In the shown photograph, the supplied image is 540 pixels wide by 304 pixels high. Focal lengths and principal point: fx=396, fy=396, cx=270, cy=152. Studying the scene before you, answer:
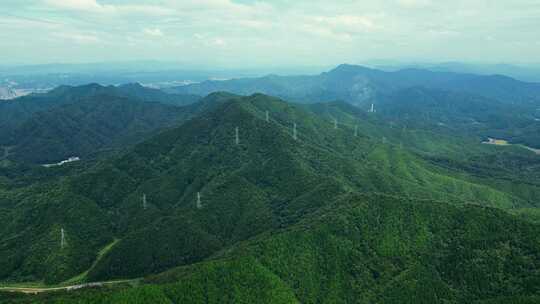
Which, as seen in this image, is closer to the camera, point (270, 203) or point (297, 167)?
point (270, 203)

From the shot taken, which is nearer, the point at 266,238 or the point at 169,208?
the point at 266,238

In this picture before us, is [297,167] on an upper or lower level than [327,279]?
upper

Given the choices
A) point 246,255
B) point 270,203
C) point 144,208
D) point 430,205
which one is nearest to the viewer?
point 246,255

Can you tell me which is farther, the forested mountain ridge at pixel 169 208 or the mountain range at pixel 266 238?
the forested mountain ridge at pixel 169 208

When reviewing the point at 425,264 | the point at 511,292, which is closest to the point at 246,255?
the point at 425,264

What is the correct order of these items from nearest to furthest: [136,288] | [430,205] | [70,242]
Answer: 1. [136,288]
2. [430,205]
3. [70,242]

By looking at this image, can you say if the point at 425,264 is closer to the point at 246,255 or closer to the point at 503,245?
the point at 503,245

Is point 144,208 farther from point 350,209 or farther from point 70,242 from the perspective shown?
point 350,209

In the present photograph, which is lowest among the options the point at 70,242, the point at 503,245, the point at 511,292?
the point at 70,242

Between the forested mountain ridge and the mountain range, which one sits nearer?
the mountain range

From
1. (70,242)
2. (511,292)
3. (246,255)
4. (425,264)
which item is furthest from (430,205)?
(70,242)

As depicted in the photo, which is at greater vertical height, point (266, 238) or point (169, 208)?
point (266, 238)
